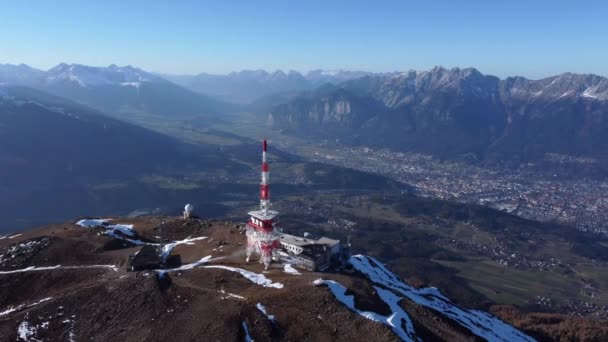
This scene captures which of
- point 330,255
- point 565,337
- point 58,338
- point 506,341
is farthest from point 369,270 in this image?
point 58,338

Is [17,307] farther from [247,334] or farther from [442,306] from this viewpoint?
[442,306]

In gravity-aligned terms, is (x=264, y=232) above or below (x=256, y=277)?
above

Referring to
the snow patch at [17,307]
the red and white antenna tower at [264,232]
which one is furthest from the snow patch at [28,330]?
the red and white antenna tower at [264,232]

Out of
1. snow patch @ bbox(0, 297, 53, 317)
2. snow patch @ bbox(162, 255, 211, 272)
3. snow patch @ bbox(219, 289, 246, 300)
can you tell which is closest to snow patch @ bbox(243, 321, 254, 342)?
snow patch @ bbox(219, 289, 246, 300)

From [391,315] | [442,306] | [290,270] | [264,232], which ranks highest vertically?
[264,232]

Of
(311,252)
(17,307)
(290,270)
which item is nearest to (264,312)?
(290,270)

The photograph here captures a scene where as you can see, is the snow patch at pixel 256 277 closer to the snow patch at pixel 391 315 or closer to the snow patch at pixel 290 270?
the snow patch at pixel 290 270
